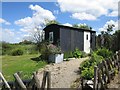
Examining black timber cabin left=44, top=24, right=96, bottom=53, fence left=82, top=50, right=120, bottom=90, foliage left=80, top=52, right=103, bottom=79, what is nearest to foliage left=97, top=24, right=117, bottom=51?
black timber cabin left=44, top=24, right=96, bottom=53

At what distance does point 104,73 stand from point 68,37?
14.7 meters

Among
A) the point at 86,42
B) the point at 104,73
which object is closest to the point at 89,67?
the point at 104,73

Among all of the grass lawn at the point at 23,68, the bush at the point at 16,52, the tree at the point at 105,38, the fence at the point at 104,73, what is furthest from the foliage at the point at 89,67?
the bush at the point at 16,52

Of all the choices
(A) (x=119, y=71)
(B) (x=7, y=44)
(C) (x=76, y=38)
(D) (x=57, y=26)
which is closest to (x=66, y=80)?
(A) (x=119, y=71)

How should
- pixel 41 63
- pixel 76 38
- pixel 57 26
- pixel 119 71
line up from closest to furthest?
1. pixel 119 71
2. pixel 41 63
3. pixel 57 26
4. pixel 76 38

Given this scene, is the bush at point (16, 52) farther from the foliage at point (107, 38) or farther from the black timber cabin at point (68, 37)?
the foliage at point (107, 38)

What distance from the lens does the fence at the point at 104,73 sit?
9.15 meters

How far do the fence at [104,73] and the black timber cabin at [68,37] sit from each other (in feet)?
35.3

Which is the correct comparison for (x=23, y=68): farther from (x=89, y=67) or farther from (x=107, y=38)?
(x=107, y=38)

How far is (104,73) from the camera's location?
10391 mm

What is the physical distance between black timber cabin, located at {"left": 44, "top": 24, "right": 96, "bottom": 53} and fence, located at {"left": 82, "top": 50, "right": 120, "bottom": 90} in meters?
10.8

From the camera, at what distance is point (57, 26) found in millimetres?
24047

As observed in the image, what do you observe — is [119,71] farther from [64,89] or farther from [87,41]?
[87,41]

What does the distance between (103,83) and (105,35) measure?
74.7ft
